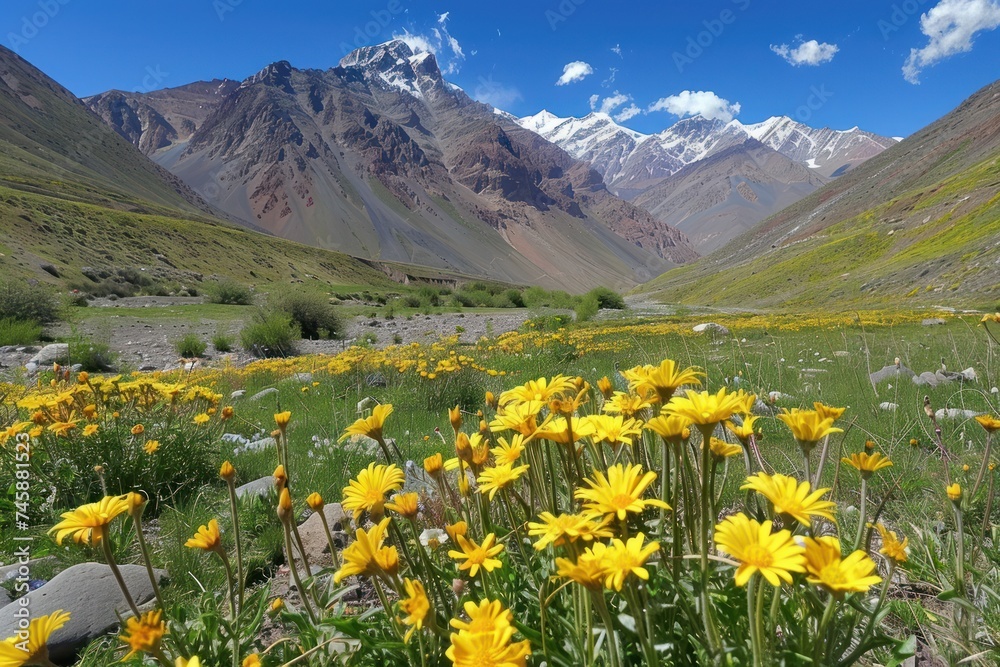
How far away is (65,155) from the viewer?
80625 mm

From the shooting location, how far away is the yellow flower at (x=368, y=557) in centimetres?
94

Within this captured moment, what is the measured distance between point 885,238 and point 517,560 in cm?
5537

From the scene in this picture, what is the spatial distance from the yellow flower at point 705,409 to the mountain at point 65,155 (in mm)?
69339

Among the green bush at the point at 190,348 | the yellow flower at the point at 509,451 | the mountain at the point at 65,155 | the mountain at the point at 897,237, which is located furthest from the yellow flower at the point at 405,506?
the mountain at the point at 65,155

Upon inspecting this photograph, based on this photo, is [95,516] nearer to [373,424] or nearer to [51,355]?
[373,424]

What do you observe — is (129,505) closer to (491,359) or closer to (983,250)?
(491,359)

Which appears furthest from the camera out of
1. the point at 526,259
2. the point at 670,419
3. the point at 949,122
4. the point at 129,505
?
the point at 526,259

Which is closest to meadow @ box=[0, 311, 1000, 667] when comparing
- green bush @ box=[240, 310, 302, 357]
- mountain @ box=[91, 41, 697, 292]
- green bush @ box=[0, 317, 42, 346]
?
green bush @ box=[240, 310, 302, 357]

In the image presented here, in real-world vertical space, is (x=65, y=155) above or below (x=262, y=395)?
above

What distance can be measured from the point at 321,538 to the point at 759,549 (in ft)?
7.23

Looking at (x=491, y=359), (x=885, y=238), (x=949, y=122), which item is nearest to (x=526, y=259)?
(x=949, y=122)

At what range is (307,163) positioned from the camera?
148625 millimetres

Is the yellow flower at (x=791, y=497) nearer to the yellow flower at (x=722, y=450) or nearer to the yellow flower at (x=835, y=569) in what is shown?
the yellow flower at (x=835, y=569)

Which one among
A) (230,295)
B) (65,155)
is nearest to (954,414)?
(230,295)
